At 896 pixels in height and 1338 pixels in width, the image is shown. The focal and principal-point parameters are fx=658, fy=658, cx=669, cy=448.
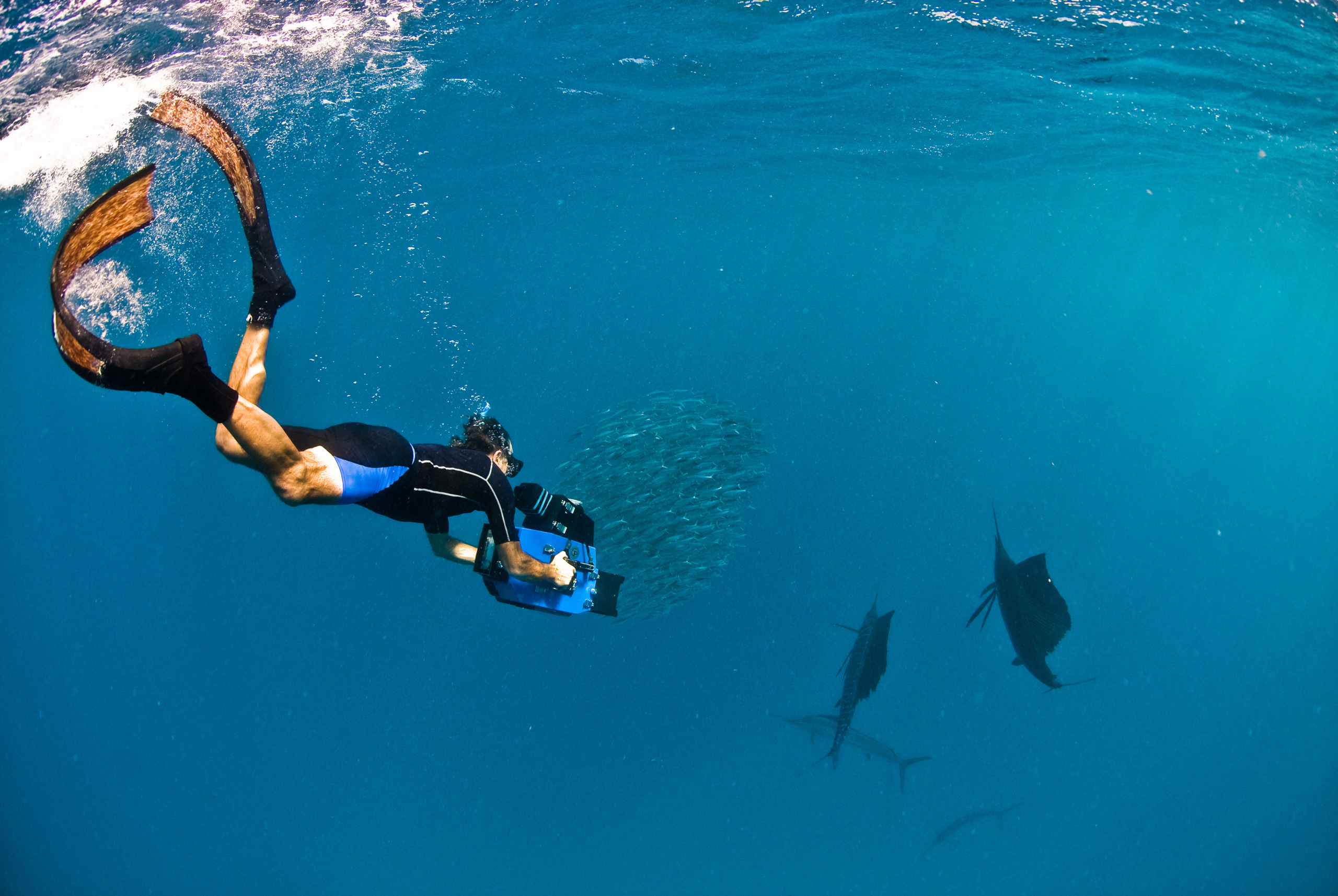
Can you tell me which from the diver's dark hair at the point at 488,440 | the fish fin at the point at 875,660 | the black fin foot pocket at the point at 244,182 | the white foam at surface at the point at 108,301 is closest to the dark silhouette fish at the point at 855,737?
the fish fin at the point at 875,660

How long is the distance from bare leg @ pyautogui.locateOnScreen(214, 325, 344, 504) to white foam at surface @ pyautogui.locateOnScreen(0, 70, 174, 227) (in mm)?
10792

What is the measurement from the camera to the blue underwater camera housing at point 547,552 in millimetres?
4258

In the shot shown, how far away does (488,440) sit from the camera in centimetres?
473

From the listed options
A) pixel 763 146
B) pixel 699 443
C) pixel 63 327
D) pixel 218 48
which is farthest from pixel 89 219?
pixel 763 146

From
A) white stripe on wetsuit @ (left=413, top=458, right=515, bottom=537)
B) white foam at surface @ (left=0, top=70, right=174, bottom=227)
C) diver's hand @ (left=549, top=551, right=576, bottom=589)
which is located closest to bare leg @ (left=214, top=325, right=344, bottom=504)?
white stripe on wetsuit @ (left=413, top=458, right=515, bottom=537)

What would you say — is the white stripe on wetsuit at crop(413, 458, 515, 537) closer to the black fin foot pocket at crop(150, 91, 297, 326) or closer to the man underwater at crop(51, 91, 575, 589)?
the man underwater at crop(51, 91, 575, 589)

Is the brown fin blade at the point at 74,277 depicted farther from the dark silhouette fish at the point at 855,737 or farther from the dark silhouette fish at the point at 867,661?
the dark silhouette fish at the point at 855,737

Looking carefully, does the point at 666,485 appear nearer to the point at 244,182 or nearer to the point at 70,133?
the point at 244,182

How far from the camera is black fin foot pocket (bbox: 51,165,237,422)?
2658 mm

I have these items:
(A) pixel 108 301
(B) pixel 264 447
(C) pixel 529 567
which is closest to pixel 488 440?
(C) pixel 529 567

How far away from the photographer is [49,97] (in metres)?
10.6

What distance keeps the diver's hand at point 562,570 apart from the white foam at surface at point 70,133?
11812 millimetres

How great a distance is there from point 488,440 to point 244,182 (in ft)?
6.80

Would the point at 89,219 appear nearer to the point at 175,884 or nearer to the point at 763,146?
the point at 763,146
